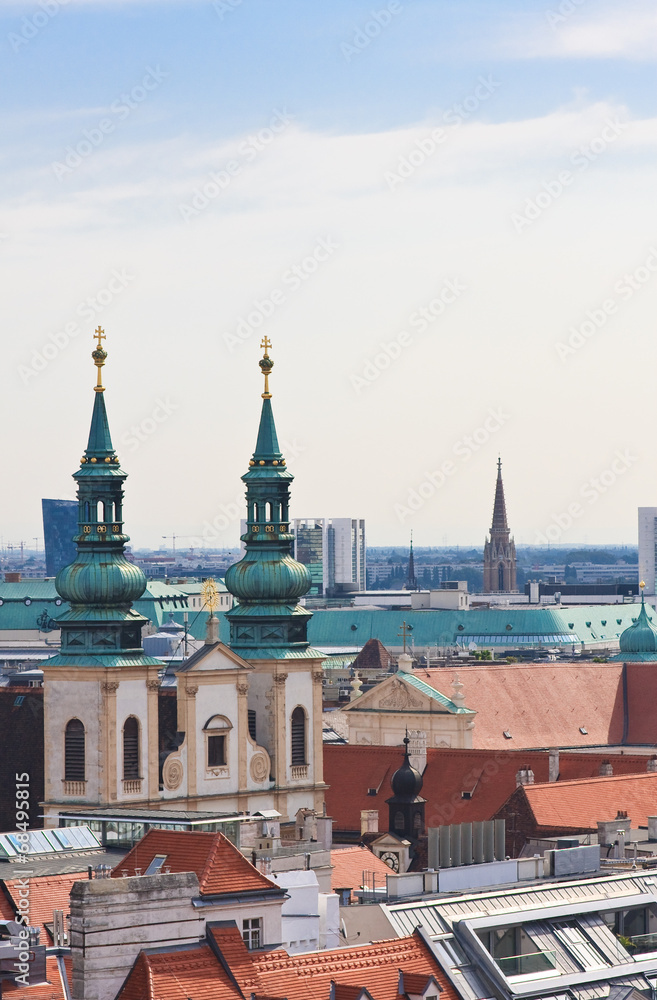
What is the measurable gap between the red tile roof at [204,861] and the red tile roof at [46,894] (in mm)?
2035

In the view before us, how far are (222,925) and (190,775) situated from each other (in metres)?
42.0

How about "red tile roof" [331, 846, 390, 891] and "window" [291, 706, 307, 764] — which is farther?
"window" [291, 706, 307, 764]

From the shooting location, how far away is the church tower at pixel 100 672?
275 feet

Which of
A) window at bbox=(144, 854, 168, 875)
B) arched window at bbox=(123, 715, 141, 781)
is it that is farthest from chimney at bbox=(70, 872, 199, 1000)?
arched window at bbox=(123, 715, 141, 781)

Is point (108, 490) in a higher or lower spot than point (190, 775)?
higher

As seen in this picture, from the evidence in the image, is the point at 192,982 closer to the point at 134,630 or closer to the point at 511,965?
the point at 511,965

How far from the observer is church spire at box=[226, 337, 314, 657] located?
91.3 meters

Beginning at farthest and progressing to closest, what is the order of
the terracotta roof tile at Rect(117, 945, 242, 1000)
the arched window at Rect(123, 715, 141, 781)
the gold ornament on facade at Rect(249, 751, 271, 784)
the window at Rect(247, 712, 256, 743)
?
the window at Rect(247, 712, 256, 743) → the gold ornament on facade at Rect(249, 751, 271, 784) → the arched window at Rect(123, 715, 141, 781) → the terracotta roof tile at Rect(117, 945, 242, 1000)

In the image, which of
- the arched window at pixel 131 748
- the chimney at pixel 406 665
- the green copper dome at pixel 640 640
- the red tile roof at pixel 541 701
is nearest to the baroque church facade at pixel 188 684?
the arched window at pixel 131 748

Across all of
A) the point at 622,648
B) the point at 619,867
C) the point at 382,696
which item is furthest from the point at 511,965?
the point at 622,648

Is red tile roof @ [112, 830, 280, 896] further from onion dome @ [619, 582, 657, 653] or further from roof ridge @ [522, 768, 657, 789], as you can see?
onion dome @ [619, 582, 657, 653]

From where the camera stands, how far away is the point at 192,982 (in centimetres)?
4294

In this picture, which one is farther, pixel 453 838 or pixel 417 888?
pixel 453 838

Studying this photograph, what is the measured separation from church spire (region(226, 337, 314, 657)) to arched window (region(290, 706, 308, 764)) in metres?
2.26
